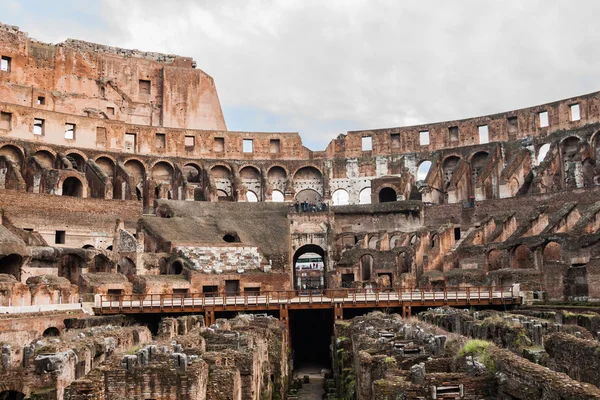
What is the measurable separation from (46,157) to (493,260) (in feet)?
117

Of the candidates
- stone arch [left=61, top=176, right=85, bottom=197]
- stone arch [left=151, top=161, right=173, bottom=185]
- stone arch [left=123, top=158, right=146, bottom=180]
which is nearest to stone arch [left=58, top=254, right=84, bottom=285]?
stone arch [left=61, top=176, right=85, bottom=197]

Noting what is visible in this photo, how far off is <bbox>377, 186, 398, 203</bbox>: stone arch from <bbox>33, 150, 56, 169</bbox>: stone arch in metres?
28.0

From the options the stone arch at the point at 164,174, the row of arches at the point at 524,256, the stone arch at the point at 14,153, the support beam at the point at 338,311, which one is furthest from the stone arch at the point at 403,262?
the stone arch at the point at 14,153

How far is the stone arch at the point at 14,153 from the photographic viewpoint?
170 ft

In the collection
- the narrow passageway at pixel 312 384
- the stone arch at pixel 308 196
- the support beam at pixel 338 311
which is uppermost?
the stone arch at pixel 308 196

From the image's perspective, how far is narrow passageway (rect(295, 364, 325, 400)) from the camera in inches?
920

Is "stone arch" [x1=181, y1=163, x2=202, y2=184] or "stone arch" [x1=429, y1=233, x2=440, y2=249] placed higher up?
"stone arch" [x1=181, y1=163, x2=202, y2=184]

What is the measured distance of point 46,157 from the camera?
5394 cm

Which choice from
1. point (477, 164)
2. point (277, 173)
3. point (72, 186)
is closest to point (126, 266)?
point (72, 186)

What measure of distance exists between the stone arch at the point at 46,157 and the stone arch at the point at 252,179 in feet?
55.1

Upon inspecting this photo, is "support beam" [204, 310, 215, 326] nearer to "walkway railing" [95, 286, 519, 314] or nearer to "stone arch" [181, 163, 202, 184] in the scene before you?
"walkway railing" [95, 286, 519, 314]

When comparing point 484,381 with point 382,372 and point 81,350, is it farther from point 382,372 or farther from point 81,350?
point 81,350

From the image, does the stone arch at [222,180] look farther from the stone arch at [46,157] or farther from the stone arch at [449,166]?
the stone arch at [449,166]

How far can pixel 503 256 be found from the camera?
41.8 m
